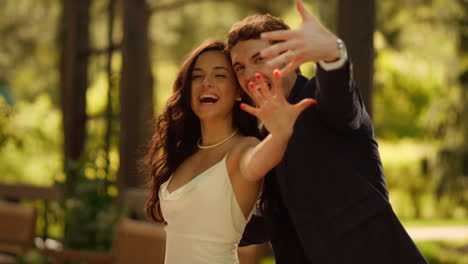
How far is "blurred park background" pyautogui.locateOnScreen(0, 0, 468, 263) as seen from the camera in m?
5.82

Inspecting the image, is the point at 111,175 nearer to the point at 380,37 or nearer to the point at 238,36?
the point at 238,36

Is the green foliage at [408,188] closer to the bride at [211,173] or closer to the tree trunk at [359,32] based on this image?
the tree trunk at [359,32]

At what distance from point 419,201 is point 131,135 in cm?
1060

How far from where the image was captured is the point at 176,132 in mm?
2467

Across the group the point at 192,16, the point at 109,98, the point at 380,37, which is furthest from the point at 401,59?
the point at 109,98

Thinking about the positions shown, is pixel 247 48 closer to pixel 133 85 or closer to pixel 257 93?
pixel 257 93

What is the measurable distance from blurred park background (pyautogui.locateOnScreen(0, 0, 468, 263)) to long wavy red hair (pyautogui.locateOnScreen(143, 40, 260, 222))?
0.92 m

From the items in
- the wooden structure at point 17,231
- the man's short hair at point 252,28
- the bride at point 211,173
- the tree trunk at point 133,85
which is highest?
the man's short hair at point 252,28

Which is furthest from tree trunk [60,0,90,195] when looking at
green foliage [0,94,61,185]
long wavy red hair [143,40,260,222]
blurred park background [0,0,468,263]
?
green foliage [0,94,61,185]

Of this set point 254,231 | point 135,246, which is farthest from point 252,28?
point 135,246

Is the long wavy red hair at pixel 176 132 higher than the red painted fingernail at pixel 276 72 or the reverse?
the reverse

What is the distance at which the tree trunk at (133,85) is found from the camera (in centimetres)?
577

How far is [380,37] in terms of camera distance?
1485 centimetres

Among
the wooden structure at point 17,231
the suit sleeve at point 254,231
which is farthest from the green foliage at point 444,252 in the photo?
the suit sleeve at point 254,231
